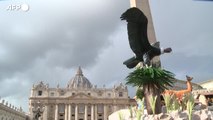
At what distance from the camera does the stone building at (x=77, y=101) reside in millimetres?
88812

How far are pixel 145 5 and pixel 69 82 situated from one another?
87552 millimetres

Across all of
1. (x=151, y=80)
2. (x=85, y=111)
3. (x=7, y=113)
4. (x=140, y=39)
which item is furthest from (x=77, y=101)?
(x=151, y=80)

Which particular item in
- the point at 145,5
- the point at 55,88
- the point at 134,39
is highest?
the point at 55,88

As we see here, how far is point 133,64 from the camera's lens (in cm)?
1452

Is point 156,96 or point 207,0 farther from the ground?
point 207,0

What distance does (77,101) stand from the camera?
295ft

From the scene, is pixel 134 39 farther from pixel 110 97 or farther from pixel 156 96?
pixel 110 97

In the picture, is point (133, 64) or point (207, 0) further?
point (133, 64)

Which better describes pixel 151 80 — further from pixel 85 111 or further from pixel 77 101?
pixel 77 101

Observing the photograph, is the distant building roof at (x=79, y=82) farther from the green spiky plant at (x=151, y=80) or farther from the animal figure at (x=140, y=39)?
the green spiky plant at (x=151, y=80)

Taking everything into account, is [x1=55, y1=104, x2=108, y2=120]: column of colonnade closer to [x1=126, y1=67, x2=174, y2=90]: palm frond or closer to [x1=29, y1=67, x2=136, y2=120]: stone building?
[x1=29, y1=67, x2=136, y2=120]: stone building

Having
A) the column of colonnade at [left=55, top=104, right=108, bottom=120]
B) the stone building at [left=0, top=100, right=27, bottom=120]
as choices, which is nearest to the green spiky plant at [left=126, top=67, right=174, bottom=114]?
the stone building at [left=0, top=100, right=27, bottom=120]

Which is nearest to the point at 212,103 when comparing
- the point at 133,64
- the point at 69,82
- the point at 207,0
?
the point at 133,64

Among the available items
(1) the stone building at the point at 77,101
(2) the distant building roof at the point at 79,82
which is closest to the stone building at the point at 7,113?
(1) the stone building at the point at 77,101
